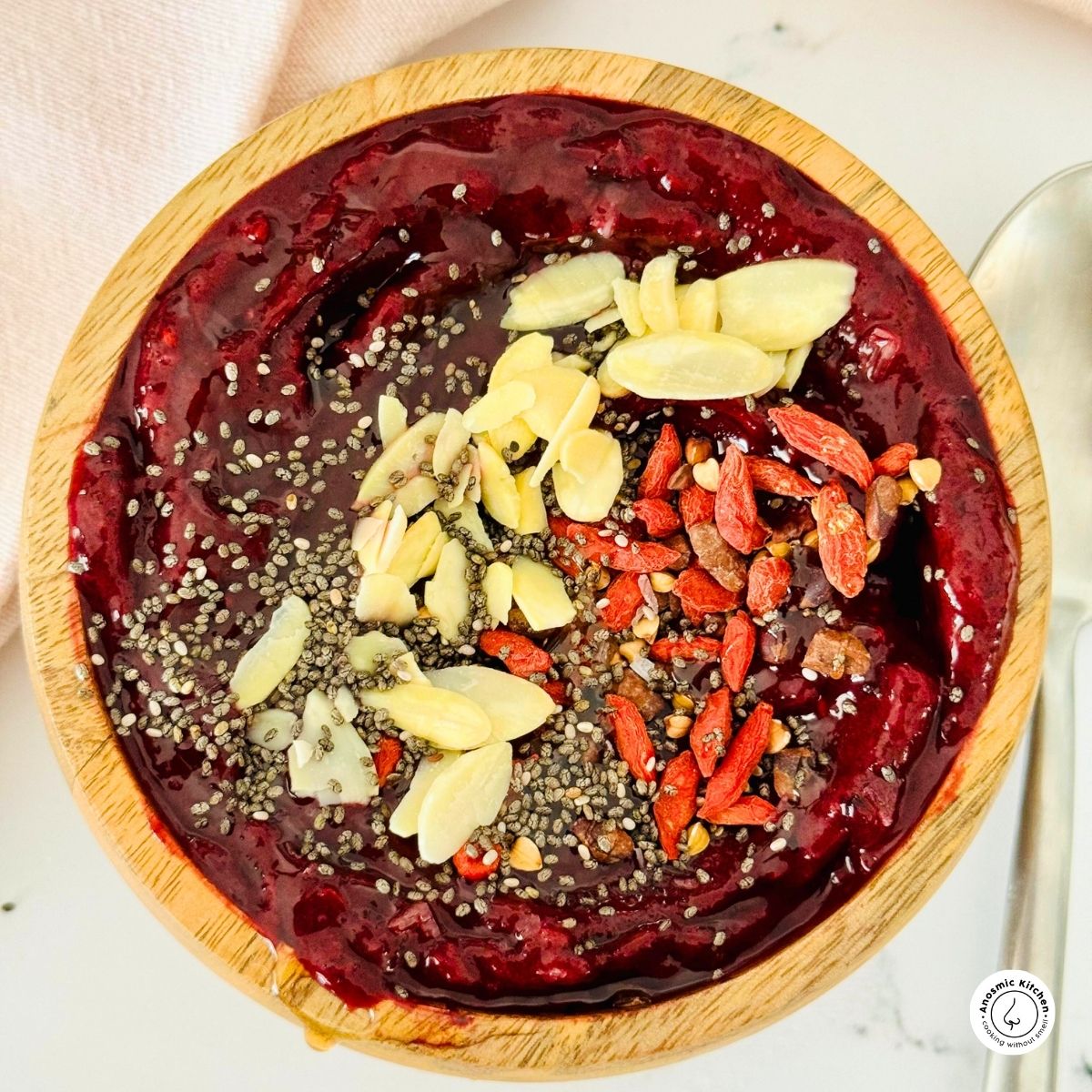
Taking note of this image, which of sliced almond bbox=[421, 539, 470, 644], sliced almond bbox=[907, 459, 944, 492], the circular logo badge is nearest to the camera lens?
sliced almond bbox=[907, 459, 944, 492]

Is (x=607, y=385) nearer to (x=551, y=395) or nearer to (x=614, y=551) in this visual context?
(x=551, y=395)

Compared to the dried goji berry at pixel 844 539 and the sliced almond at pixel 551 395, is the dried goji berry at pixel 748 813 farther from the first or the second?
the sliced almond at pixel 551 395

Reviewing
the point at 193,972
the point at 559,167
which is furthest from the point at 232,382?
the point at 193,972

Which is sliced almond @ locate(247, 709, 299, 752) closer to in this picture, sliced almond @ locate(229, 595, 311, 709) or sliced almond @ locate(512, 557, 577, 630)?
sliced almond @ locate(229, 595, 311, 709)

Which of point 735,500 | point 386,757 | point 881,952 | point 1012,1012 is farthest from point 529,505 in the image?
point 1012,1012

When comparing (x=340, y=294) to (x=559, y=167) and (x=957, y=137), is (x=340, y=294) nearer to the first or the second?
(x=559, y=167)

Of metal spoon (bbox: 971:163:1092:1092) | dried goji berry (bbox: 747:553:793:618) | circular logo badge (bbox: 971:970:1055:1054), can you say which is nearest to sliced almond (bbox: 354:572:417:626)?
dried goji berry (bbox: 747:553:793:618)
